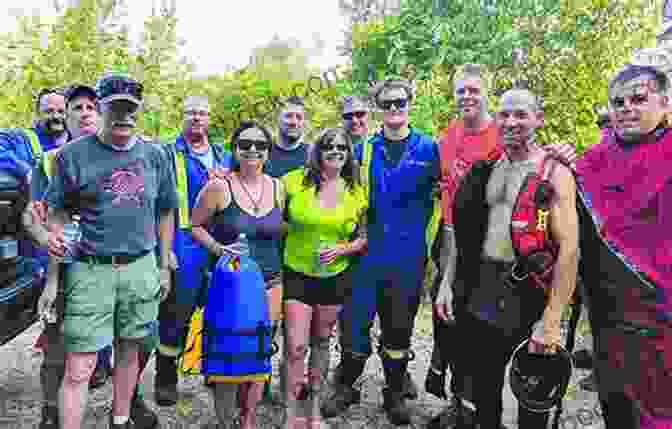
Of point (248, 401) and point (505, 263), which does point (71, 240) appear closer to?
point (248, 401)

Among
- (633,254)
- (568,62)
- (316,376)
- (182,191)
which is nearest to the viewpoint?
(633,254)

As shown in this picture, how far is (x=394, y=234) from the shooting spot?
4039 millimetres

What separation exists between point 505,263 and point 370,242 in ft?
3.90

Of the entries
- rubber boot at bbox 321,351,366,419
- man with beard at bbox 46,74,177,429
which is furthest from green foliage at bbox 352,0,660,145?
man with beard at bbox 46,74,177,429

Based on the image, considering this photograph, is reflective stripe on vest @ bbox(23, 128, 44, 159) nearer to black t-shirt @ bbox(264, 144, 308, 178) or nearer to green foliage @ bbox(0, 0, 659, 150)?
black t-shirt @ bbox(264, 144, 308, 178)

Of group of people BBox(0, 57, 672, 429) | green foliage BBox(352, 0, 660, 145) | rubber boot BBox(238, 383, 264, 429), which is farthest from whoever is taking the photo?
green foliage BBox(352, 0, 660, 145)

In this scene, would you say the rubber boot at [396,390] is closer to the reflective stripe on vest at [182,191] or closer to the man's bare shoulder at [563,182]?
the reflective stripe on vest at [182,191]

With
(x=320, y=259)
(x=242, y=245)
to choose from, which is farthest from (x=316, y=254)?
(x=242, y=245)

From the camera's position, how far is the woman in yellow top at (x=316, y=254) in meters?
3.65

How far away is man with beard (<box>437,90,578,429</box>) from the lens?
2.86 meters

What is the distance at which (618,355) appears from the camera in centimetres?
278

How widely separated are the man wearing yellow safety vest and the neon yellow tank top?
794mm

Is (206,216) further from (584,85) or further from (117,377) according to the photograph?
(584,85)

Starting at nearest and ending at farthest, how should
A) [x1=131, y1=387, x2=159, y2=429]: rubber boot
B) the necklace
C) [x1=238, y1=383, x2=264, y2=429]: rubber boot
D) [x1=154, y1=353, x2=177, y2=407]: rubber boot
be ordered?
[x1=238, y1=383, x2=264, y2=429]: rubber boot, the necklace, [x1=131, y1=387, x2=159, y2=429]: rubber boot, [x1=154, y1=353, x2=177, y2=407]: rubber boot
